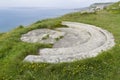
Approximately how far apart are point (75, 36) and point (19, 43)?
344cm

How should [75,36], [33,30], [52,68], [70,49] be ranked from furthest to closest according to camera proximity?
1. [33,30]
2. [75,36]
3. [70,49]
4. [52,68]

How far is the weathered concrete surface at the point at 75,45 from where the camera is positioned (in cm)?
1217

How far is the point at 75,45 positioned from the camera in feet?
45.9

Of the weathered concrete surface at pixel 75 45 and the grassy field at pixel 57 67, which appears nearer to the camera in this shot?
the grassy field at pixel 57 67

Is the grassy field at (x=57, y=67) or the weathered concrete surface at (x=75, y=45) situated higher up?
the weathered concrete surface at (x=75, y=45)

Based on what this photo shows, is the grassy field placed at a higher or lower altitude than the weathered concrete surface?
lower

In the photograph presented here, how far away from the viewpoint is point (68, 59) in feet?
39.1

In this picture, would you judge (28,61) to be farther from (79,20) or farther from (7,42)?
(79,20)

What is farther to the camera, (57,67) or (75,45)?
(75,45)

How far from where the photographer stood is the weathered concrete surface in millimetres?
12168

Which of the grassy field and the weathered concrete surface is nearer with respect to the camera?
the grassy field

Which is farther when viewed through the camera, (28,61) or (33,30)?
(33,30)

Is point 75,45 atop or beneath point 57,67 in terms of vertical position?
atop

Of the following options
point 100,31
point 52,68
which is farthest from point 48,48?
point 100,31
